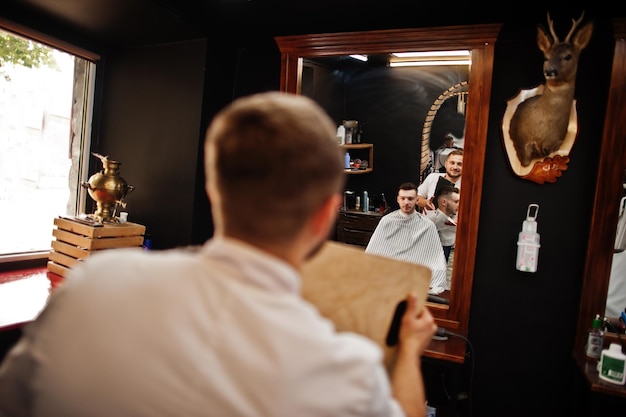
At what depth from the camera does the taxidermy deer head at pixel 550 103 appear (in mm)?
2086

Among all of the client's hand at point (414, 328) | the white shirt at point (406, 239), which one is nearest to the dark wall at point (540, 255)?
the white shirt at point (406, 239)

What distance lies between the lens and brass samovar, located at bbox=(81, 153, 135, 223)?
97.0 inches

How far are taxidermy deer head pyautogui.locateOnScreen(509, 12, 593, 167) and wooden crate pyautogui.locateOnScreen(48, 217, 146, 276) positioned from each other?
2224mm

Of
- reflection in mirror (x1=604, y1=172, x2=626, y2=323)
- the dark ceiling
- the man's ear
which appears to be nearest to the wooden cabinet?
the dark ceiling

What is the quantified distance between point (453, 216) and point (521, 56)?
93 centimetres

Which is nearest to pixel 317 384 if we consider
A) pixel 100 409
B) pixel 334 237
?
pixel 100 409

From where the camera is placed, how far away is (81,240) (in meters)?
2.31

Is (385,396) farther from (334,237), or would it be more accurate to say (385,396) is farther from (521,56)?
(334,237)

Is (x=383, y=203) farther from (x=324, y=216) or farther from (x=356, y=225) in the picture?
(x=324, y=216)

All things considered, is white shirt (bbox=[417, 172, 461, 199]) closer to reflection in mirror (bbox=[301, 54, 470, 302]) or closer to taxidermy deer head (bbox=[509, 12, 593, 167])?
reflection in mirror (bbox=[301, 54, 470, 302])

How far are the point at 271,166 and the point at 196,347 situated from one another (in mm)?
269

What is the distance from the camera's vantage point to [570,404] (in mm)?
2152

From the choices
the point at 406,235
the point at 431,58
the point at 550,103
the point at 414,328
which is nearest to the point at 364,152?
the point at 406,235

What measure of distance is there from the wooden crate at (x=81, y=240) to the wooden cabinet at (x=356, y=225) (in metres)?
1.48
